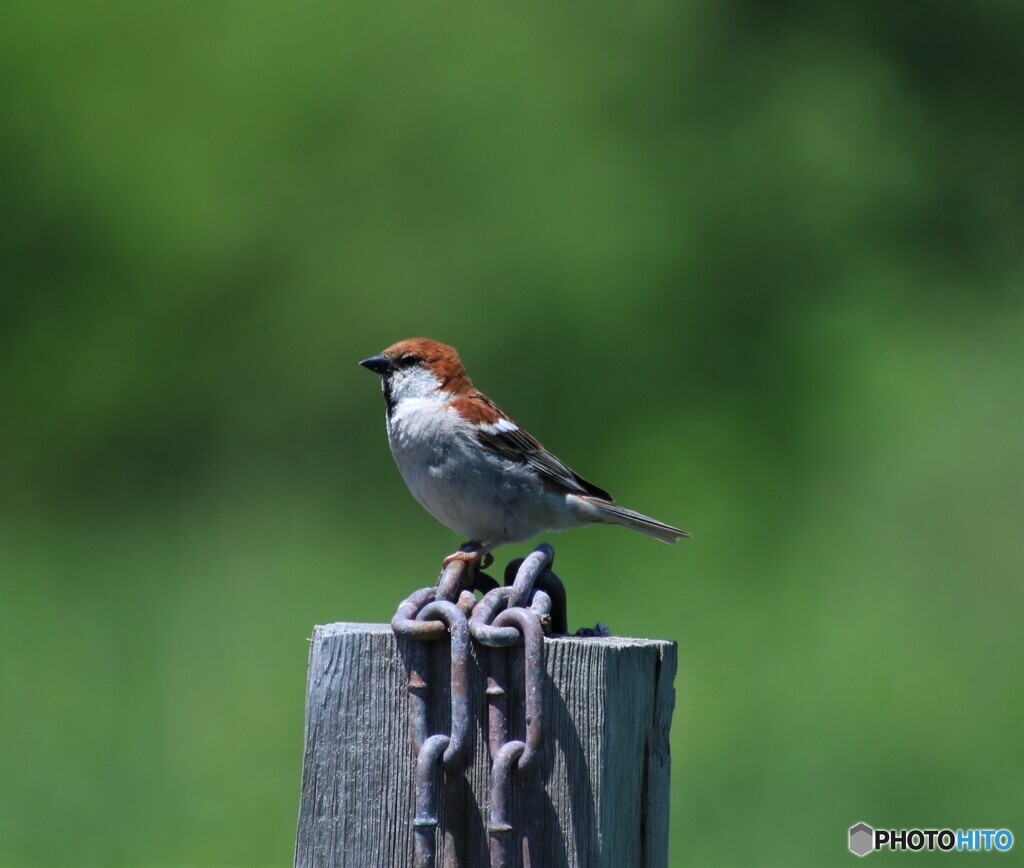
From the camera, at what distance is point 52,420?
974 centimetres

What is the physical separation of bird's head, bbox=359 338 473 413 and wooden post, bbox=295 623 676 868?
1.68 meters

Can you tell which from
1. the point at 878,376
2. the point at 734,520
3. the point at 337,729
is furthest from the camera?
the point at 878,376

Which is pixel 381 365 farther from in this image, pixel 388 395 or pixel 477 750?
pixel 477 750

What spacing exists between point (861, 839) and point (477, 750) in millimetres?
2879

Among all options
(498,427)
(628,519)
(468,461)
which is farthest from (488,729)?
(628,519)

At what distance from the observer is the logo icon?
4.41m

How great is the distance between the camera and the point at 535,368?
9805mm

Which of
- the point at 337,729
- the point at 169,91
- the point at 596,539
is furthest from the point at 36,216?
the point at 337,729

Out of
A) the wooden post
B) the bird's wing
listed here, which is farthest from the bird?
the wooden post

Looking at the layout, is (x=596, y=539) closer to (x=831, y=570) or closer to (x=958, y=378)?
(x=831, y=570)

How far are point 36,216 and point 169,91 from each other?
5.09ft

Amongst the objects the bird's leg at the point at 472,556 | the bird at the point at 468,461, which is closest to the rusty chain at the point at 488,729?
the bird's leg at the point at 472,556

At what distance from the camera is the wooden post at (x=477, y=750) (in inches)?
78.3

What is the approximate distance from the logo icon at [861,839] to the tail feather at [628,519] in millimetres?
1229
